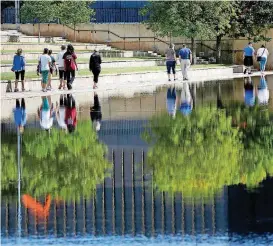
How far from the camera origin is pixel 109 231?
36.1 ft

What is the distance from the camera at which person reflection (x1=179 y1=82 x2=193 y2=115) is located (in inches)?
1107

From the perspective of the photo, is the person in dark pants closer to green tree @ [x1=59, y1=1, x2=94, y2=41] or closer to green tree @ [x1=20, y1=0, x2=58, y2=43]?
green tree @ [x1=20, y1=0, x2=58, y2=43]

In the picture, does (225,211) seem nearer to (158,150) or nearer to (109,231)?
(109,231)

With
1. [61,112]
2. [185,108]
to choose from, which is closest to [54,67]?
[185,108]

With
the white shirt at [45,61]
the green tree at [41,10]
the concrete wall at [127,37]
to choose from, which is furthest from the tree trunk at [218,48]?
the white shirt at [45,61]

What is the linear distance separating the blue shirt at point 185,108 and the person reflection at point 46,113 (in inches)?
125

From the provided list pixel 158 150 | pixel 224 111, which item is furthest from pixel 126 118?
pixel 158 150

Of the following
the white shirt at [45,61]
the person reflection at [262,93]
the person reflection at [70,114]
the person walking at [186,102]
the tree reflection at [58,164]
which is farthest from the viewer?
the white shirt at [45,61]

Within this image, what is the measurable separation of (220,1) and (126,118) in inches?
1281

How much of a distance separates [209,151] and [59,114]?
9586mm

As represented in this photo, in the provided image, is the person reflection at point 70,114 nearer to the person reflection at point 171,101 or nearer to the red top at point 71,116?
the red top at point 71,116

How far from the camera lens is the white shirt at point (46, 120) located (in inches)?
930

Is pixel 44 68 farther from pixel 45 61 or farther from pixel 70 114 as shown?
pixel 70 114

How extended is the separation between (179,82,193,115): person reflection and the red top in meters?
2.63
